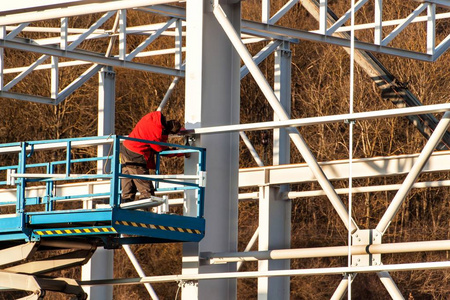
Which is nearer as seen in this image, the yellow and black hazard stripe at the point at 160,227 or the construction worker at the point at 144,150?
the yellow and black hazard stripe at the point at 160,227

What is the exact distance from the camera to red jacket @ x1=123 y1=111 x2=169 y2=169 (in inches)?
529

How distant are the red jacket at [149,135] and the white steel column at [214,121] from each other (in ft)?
1.31

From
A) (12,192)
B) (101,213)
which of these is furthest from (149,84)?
(101,213)

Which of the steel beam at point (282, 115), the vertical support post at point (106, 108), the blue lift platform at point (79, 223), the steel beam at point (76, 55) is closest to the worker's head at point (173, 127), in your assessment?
the blue lift platform at point (79, 223)

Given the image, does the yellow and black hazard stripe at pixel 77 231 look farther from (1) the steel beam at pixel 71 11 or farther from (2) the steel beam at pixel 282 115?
(1) the steel beam at pixel 71 11

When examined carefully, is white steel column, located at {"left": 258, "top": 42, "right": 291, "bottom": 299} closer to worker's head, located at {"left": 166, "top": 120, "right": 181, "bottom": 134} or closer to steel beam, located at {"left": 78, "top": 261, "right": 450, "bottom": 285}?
steel beam, located at {"left": 78, "top": 261, "right": 450, "bottom": 285}

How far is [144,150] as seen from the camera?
1355 cm

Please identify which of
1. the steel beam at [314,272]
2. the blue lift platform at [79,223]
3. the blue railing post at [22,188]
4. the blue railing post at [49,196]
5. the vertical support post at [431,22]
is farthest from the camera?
the vertical support post at [431,22]

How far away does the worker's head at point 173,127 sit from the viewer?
13328 mm

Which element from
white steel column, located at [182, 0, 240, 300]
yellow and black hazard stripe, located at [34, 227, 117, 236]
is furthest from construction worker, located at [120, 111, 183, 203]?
yellow and black hazard stripe, located at [34, 227, 117, 236]

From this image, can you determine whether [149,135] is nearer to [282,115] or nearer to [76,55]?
[282,115]

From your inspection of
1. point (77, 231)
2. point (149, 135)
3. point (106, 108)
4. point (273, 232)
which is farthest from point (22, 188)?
point (106, 108)

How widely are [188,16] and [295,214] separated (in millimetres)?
28582

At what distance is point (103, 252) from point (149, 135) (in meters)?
8.75
